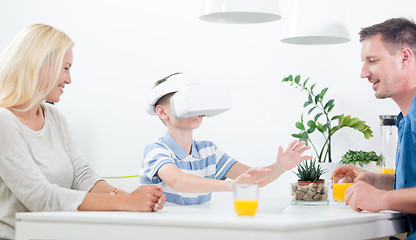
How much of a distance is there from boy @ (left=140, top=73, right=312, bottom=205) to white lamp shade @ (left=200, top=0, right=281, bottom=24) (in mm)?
310

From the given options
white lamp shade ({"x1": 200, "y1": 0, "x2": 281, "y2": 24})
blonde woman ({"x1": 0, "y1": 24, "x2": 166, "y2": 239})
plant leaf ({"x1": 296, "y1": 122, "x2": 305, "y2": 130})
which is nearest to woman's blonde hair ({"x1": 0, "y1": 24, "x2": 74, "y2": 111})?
blonde woman ({"x1": 0, "y1": 24, "x2": 166, "y2": 239})

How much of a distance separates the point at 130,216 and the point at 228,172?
3.79 ft

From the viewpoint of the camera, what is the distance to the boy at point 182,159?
7.07ft

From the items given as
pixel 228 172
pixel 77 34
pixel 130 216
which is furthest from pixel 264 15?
pixel 77 34

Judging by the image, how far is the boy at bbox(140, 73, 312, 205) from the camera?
2154mm

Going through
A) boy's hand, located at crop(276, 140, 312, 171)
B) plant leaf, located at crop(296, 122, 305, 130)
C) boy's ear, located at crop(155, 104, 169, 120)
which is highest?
boy's ear, located at crop(155, 104, 169, 120)

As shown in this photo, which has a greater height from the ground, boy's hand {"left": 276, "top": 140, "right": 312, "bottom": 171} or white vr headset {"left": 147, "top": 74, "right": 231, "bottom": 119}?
white vr headset {"left": 147, "top": 74, "right": 231, "bottom": 119}

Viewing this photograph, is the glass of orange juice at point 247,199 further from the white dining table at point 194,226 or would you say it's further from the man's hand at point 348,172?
the man's hand at point 348,172

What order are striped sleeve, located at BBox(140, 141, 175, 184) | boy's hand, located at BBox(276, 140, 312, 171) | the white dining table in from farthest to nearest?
1. boy's hand, located at BBox(276, 140, 312, 171)
2. striped sleeve, located at BBox(140, 141, 175, 184)
3. the white dining table

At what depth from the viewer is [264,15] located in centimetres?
254

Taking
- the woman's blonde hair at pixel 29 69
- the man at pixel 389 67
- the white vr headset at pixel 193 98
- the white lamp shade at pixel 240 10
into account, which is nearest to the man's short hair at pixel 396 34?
the man at pixel 389 67

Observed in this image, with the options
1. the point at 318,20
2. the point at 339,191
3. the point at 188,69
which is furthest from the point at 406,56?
the point at 188,69

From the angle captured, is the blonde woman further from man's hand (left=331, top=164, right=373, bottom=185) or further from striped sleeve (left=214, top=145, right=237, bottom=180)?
man's hand (left=331, top=164, right=373, bottom=185)

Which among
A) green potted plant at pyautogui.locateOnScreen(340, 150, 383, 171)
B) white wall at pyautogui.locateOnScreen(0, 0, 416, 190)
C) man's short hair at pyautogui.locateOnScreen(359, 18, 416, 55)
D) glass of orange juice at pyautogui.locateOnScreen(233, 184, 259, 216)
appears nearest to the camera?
glass of orange juice at pyautogui.locateOnScreen(233, 184, 259, 216)
